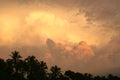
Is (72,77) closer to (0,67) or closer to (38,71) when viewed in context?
(38,71)

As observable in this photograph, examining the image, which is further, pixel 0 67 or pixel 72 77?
pixel 72 77

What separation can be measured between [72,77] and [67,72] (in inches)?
157

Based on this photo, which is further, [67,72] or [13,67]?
[67,72]

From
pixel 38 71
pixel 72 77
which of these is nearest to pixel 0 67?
pixel 38 71

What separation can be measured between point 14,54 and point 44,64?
1319 centimetres

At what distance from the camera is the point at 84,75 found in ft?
606

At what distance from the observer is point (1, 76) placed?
13312 cm

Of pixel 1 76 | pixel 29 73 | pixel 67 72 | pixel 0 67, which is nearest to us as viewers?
pixel 1 76

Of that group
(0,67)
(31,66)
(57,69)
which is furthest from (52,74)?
(0,67)

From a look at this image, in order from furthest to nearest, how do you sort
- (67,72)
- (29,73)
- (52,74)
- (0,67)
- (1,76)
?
(67,72) → (52,74) → (29,73) → (0,67) → (1,76)

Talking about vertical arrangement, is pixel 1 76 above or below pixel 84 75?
below

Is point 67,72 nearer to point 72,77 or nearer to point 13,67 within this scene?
point 72,77

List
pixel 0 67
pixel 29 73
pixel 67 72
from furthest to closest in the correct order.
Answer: pixel 67 72 < pixel 29 73 < pixel 0 67

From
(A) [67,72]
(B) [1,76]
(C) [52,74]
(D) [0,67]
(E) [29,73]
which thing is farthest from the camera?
(A) [67,72]
